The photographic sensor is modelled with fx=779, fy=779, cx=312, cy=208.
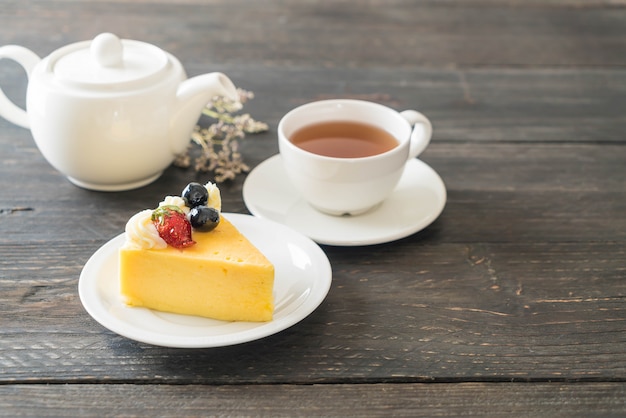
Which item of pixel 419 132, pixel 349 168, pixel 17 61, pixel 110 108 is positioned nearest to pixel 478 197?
pixel 419 132

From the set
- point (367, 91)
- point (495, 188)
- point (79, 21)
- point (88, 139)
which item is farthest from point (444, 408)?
point (79, 21)

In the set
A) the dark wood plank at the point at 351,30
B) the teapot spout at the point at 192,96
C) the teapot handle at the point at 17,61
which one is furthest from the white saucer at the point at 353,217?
the dark wood plank at the point at 351,30

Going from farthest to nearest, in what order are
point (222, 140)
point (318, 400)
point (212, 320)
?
point (222, 140), point (212, 320), point (318, 400)

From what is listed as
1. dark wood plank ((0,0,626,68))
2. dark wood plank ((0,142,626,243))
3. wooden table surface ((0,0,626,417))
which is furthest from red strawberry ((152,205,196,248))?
dark wood plank ((0,0,626,68))

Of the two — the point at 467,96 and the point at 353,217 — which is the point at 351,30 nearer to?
the point at 467,96

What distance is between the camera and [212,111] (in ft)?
5.25

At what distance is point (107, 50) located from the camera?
121 cm

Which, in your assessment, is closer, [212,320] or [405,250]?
[212,320]

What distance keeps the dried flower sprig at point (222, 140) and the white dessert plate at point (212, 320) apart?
0.30 metres

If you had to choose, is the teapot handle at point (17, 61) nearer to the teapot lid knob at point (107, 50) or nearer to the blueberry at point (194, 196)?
the teapot lid knob at point (107, 50)

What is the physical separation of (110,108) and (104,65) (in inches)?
3.1

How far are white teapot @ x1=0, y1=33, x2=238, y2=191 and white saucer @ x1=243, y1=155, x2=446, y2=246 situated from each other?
161 mm

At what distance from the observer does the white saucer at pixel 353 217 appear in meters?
1.17

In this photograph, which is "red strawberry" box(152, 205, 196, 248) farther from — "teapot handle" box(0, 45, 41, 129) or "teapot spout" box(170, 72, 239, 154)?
"teapot handle" box(0, 45, 41, 129)
